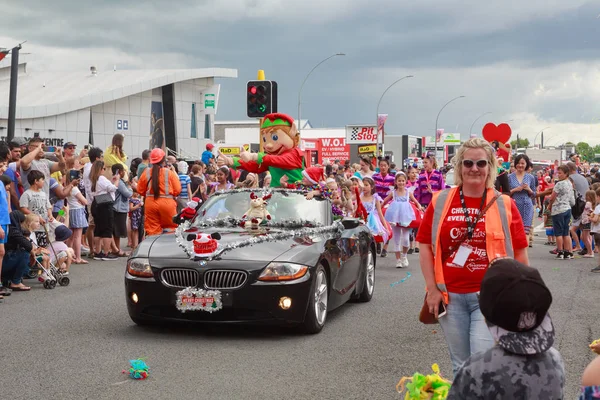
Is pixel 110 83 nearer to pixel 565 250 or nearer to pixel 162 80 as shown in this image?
pixel 162 80

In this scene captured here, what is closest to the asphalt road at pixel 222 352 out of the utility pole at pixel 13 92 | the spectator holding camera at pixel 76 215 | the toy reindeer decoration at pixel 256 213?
the toy reindeer decoration at pixel 256 213

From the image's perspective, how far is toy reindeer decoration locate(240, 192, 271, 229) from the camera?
9.20 meters

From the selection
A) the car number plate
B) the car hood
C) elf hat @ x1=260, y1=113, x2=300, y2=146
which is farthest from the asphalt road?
elf hat @ x1=260, y1=113, x2=300, y2=146

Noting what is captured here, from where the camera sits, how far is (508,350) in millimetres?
3012

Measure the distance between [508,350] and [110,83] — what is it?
55.3 metres

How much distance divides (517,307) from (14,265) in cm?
981

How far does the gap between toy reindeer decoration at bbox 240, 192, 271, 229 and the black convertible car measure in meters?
0.10

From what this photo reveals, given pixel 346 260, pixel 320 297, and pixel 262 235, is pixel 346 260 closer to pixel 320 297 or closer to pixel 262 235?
Answer: pixel 320 297

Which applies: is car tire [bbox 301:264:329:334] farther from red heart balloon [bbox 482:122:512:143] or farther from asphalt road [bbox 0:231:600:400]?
red heart balloon [bbox 482:122:512:143]

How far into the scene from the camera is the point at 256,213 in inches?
368

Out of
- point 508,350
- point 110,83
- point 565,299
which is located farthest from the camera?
point 110,83

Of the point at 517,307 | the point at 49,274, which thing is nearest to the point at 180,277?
the point at 49,274

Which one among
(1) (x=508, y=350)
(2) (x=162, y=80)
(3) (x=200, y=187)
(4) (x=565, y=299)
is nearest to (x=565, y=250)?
(4) (x=565, y=299)

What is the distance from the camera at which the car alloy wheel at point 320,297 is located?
8.39 meters
